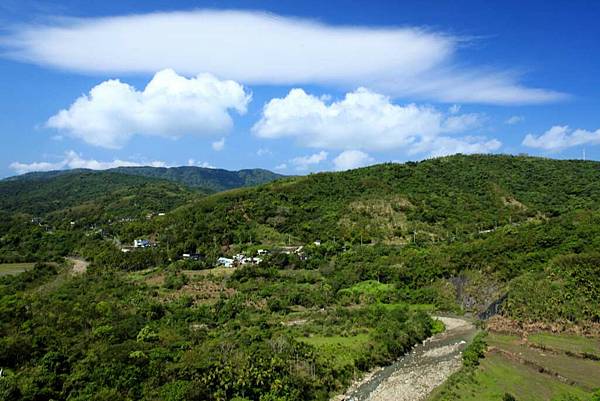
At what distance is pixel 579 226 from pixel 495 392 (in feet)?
149

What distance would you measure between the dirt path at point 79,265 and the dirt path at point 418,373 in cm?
6373

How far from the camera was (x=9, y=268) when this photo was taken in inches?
3588

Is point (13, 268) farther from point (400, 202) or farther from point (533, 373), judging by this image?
point (533, 373)

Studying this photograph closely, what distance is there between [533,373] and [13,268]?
8973 cm

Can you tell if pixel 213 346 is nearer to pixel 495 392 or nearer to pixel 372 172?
pixel 495 392

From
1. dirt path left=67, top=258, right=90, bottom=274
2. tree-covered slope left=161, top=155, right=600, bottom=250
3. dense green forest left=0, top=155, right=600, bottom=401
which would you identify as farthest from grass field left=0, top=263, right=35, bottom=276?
tree-covered slope left=161, top=155, right=600, bottom=250

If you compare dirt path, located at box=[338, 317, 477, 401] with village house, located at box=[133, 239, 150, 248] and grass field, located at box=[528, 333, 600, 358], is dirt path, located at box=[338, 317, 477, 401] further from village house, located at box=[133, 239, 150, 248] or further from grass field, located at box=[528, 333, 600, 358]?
village house, located at box=[133, 239, 150, 248]

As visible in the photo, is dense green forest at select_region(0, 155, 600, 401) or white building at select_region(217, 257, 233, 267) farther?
white building at select_region(217, 257, 233, 267)

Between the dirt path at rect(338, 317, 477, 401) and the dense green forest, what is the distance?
170 centimetres

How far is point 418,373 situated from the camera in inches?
1742

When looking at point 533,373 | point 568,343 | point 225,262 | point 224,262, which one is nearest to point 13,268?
point 224,262

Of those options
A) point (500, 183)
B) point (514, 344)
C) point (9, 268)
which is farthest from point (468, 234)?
point (9, 268)

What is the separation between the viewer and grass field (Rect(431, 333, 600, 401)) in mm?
38625

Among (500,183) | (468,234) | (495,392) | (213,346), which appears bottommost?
(495,392)
